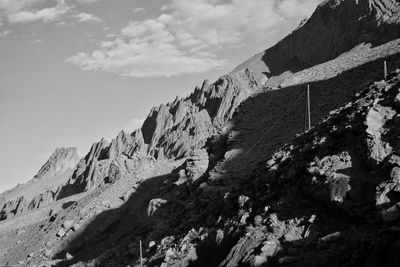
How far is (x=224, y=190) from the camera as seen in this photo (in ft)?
79.3

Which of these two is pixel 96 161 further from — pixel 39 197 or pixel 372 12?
pixel 372 12

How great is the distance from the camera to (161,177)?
1592 inches

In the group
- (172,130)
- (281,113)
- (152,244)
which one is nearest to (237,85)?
(172,130)

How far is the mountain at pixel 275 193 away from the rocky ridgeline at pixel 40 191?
2084 centimetres

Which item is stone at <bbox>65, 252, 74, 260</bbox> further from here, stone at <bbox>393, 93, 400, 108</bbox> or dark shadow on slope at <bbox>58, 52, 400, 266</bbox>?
stone at <bbox>393, 93, 400, 108</bbox>

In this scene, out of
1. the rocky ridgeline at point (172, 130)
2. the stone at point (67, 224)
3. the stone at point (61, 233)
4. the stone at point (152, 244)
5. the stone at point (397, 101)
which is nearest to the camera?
the stone at point (397, 101)

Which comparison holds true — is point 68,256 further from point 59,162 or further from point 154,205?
point 59,162

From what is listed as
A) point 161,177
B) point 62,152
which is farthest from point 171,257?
point 62,152

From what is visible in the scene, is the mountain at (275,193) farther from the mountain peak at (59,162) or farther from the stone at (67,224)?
the mountain peak at (59,162)

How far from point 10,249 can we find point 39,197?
39468mm

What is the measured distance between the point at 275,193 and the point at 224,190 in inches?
231

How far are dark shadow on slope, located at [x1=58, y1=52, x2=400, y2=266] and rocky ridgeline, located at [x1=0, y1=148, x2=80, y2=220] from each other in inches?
1892

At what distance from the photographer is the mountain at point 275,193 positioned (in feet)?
50.2

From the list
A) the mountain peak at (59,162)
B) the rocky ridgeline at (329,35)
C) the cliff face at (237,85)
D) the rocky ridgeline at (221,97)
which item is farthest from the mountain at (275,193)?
the mountain peak at (59,162)
